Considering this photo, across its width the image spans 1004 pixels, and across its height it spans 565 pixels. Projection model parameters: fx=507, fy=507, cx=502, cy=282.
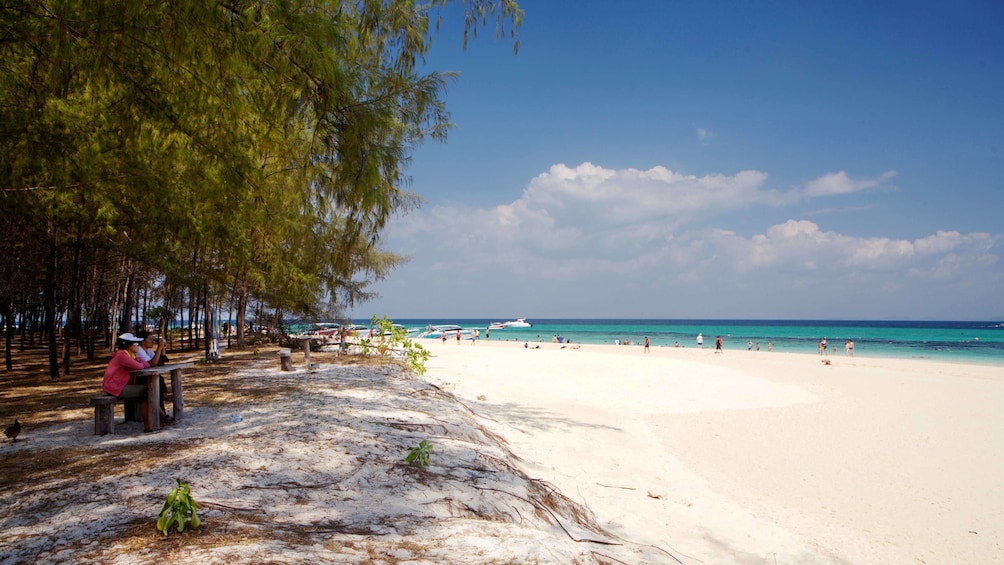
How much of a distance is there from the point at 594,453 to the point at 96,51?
7.92 metres

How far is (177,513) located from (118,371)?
4.02 meters

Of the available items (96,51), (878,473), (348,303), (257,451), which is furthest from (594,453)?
(348,303)

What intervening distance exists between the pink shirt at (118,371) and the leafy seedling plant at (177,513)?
12.3 feet

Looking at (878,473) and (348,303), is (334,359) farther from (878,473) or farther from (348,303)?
(878,473)

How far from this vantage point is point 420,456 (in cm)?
486

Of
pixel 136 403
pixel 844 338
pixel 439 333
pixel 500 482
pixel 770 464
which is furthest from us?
pixel 844 338

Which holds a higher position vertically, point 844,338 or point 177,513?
point 177,513

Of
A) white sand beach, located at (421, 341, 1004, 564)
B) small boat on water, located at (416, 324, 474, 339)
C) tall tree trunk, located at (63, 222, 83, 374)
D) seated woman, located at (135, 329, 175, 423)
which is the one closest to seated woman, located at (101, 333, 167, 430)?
seated woman, located at (135, 329, 175, 423)

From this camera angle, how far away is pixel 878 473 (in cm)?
818

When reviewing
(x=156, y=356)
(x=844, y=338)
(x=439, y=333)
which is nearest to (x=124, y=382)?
(x=156, y=356)

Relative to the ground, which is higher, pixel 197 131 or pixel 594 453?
pixel 197 131

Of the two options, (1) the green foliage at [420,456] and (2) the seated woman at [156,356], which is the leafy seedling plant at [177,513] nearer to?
(1) the green foliage at [420,456]

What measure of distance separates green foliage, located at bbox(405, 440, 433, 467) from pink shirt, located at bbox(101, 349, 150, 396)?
151 inches

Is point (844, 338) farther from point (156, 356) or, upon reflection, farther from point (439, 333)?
point (156, 356)
